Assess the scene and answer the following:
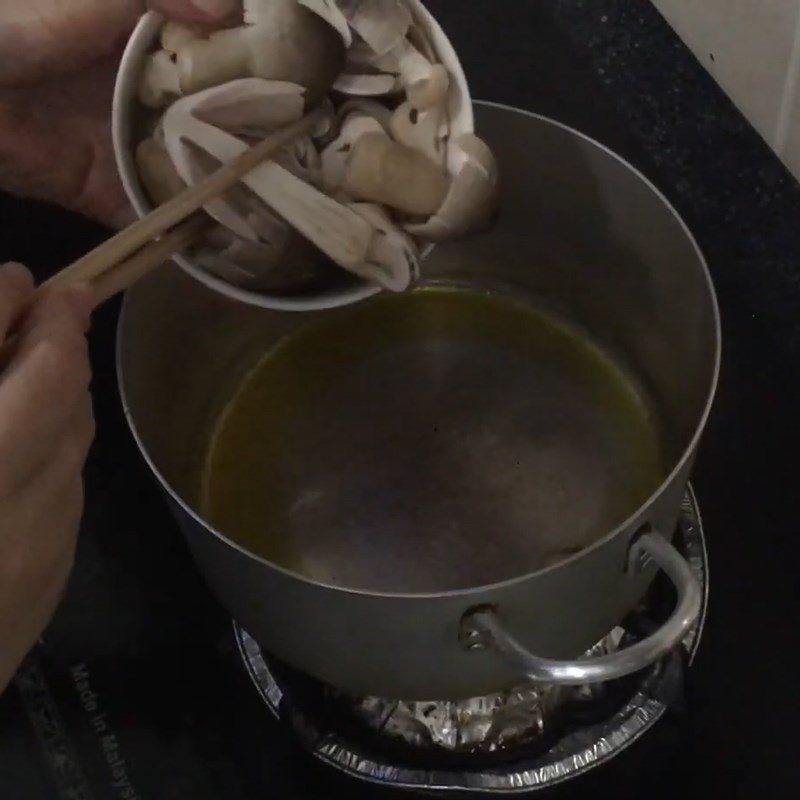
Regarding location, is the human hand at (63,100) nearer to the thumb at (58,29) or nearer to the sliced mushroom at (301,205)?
the thumb at (58,29)

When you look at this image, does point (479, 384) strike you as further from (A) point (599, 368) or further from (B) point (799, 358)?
(B) point (799, 358)

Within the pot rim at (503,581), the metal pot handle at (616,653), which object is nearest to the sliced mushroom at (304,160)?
the pot rim at (503,581)

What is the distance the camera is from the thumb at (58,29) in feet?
1.75

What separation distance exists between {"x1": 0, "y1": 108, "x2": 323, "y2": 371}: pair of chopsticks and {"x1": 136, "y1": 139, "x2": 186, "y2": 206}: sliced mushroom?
0.05 feet

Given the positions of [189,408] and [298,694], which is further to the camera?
[189,408]

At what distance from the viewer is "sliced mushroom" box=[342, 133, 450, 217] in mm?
473

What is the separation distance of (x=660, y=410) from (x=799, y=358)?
0.09 metres

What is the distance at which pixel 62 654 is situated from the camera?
0.57 metres

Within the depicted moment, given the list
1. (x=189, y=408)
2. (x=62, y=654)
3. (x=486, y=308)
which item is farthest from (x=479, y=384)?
(x=62, y=654)

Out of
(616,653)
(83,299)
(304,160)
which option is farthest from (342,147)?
(616,653)

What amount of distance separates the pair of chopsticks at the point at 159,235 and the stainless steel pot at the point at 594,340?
7 centimetres

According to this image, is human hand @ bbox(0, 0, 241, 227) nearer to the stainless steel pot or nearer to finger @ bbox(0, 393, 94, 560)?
the stainless steel pot

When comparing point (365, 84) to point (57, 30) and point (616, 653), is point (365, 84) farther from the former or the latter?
point (616, 653)

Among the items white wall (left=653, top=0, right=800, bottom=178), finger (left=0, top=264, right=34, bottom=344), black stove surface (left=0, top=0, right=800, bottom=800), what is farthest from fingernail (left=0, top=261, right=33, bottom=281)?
white wall (left=653, top=0, right=800, bottom=178)
